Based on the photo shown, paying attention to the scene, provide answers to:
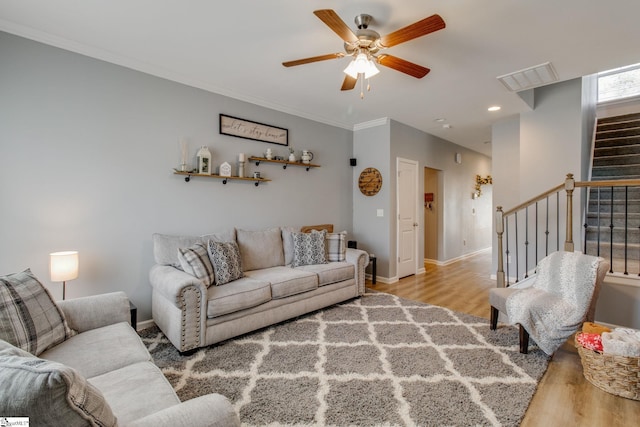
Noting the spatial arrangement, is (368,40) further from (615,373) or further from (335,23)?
(615,373)

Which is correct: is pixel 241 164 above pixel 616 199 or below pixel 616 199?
above

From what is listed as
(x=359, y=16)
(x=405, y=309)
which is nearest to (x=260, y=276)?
(x=405, y=309)

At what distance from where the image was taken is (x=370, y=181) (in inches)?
195

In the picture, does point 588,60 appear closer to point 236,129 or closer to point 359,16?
point 359,16

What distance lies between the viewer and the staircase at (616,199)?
3.35m

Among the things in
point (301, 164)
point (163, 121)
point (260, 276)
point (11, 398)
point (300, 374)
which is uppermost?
point (163, 121)

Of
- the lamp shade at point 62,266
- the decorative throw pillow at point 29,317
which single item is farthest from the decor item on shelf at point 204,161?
the decorative throw pillow at point 29,317

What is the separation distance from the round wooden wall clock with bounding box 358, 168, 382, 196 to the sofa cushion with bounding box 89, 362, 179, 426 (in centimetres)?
399

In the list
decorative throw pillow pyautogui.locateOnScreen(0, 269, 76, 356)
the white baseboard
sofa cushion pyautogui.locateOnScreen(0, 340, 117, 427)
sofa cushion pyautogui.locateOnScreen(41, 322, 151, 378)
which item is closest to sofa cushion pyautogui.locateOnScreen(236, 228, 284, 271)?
the white baseboard

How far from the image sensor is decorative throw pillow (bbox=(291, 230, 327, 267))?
3691 millimetres

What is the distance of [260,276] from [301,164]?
1847 mm

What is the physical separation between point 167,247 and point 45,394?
2475 mm

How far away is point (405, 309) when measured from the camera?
355cm

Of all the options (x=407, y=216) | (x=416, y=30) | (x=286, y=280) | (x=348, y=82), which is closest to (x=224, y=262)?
(x=286, y=280)
